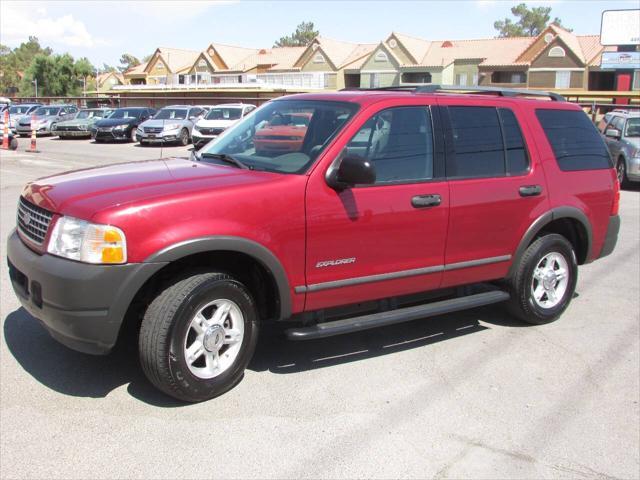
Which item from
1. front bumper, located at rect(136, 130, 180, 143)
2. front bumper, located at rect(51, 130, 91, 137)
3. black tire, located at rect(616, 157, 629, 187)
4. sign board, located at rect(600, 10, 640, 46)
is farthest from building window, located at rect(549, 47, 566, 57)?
black tire, located at rect(616, 157, 629, 187)

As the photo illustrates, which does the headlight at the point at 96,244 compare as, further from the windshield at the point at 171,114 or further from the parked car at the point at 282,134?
the windshield at the point at 171,114

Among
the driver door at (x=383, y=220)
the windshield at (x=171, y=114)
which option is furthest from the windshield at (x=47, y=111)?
the driver door at (x=383, y=220)

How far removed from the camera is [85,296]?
3.47 m

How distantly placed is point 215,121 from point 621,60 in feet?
110

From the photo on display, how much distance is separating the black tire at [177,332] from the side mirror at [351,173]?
927mm

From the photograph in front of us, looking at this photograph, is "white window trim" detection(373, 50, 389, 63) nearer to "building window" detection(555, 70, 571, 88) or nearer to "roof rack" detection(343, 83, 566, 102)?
"building window" detection(555, 70, 571, 88)

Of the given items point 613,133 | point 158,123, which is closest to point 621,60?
point 613,133

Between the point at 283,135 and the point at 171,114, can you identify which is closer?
the point at 283,135

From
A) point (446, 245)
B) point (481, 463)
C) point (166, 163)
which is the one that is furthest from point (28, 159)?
point (481, 463)

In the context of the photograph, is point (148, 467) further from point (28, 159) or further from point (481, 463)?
point (28, 159)

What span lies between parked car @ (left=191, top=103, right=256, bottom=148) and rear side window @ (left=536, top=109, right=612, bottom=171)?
1831 cm

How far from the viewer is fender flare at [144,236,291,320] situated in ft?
11.8

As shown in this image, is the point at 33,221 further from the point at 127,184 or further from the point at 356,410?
the point at 356,410

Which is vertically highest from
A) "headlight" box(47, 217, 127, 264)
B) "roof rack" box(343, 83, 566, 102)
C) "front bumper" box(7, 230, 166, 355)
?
"roof rack" box(343, 83, 566, 102)
